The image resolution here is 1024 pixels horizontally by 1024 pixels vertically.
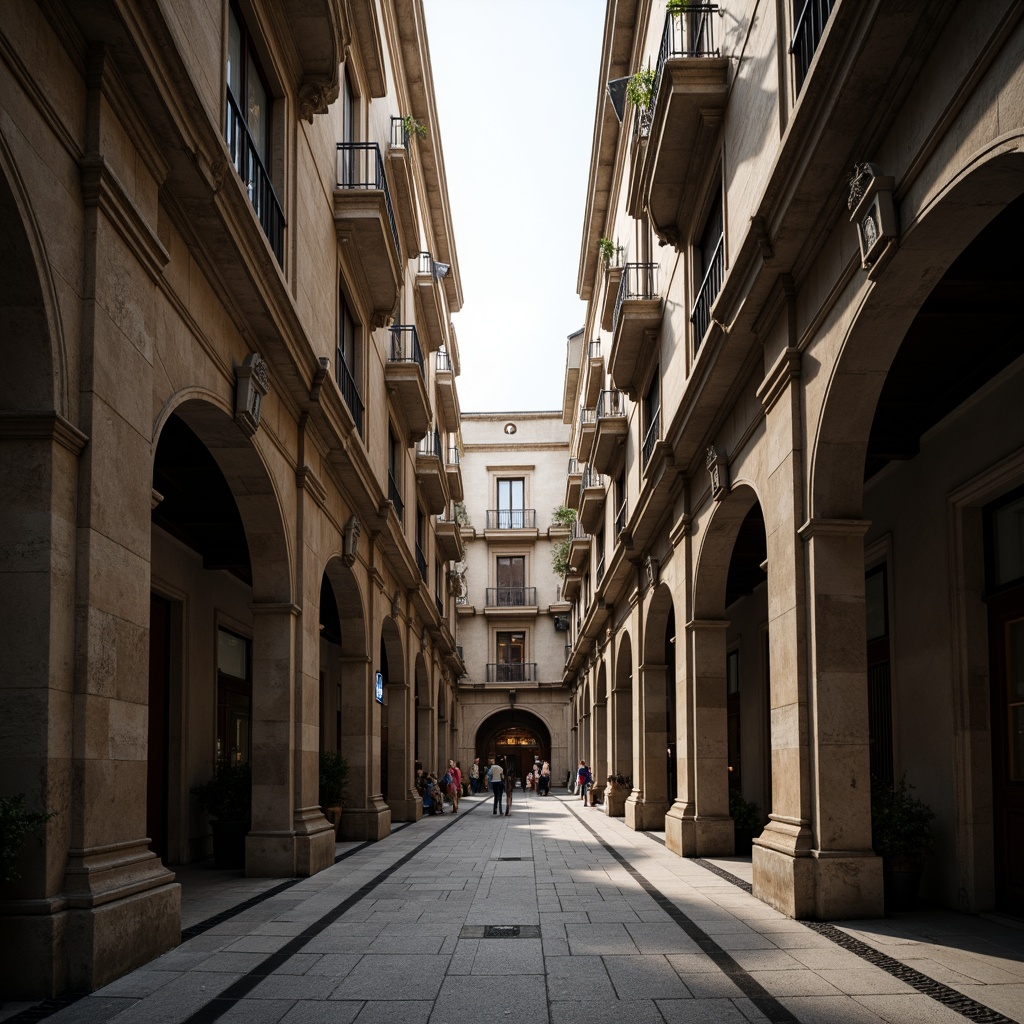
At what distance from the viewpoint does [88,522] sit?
23.1 feet

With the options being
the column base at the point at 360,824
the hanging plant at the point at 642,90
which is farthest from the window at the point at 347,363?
the column base at the point at 360,824

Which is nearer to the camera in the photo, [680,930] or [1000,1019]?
[1000,1019]

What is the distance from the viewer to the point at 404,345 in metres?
23.1

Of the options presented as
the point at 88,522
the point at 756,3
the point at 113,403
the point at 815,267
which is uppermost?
the point at 756,3

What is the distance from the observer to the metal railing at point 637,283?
63.1ft

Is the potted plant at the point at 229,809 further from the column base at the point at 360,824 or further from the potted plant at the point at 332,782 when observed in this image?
the column base at the point at 360,824

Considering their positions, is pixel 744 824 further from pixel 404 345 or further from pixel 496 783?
pixel 496 783

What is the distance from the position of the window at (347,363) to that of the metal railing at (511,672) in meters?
34.3

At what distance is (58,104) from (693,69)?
816 centimetres

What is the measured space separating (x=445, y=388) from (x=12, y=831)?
90.7 ft

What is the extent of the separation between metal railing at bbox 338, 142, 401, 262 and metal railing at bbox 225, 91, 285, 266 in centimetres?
407

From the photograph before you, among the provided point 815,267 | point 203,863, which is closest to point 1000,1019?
point 815,267

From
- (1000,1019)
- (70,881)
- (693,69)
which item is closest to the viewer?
(1000,1019)

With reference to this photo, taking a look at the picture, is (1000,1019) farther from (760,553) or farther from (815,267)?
(760,553)
